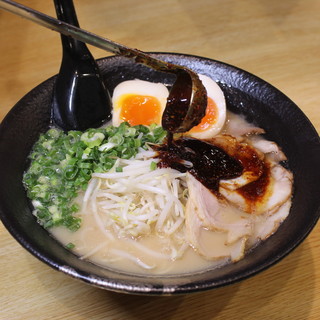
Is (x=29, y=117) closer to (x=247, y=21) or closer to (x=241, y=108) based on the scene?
(x=241, y=108)

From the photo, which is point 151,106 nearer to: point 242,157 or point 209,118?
point 209,118

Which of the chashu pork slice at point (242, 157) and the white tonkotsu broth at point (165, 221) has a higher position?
the chashu pork slice at point (242, 157)

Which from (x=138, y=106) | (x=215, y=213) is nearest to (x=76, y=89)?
(x=138, y=106)

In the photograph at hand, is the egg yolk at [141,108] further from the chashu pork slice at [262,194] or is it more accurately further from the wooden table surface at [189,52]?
the wooden table surface at [189,52]

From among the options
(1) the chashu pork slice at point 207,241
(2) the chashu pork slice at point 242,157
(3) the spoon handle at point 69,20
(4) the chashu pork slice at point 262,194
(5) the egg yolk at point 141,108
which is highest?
(3) the spoon handle at point 69,20

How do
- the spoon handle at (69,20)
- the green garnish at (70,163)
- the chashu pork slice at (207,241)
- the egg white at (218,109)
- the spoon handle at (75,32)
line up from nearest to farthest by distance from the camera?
the spoon handle at (75,32)
the chashu pork slice at (207,241)
the green garnish at (70,163)
the spoon handle at (69,20)
the egg white at (218,109)

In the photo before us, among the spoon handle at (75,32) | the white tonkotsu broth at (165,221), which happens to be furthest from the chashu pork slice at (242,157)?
the spoon handle at (75,32)

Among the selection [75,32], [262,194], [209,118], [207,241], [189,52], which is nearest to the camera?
[75,32]

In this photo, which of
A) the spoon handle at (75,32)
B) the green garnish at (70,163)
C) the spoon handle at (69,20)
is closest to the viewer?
the spoon handle at (75,32)

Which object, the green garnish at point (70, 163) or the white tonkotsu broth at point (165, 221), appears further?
the green garnish at point (70, 163)
